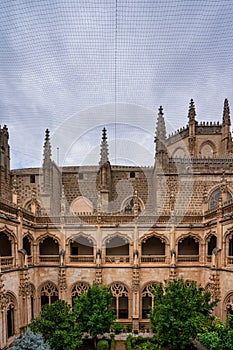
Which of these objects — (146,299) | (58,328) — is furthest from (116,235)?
(58,328)

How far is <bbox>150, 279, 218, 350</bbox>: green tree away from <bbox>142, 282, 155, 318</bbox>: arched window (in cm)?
629

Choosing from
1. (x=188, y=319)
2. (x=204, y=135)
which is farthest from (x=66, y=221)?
(x=204, y=135)

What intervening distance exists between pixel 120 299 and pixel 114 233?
6.10 meters

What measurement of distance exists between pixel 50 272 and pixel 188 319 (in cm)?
1164

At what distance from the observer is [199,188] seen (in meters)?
23.5

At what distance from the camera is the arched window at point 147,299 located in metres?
20.5

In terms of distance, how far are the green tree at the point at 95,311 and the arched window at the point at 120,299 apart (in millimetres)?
4584

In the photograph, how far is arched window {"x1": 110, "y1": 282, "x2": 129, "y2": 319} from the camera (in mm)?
20516

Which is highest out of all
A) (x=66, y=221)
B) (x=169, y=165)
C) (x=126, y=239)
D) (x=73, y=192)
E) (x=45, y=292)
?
(x=169, y=165)

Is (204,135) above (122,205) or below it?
above

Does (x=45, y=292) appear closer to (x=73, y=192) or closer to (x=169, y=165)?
(x=73, y=192)

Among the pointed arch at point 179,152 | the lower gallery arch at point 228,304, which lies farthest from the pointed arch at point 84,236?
the pointed arch at point 179,152

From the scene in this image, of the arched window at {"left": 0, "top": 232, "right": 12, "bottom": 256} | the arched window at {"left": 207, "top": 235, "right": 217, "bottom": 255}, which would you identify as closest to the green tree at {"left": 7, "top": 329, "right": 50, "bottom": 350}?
the arched window at {"left": 0, "top": 232, "right": 12, "bottom": 256}

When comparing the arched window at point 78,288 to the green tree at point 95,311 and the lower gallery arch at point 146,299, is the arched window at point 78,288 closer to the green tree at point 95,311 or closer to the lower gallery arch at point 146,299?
the lower gallery arch at point 146,299
